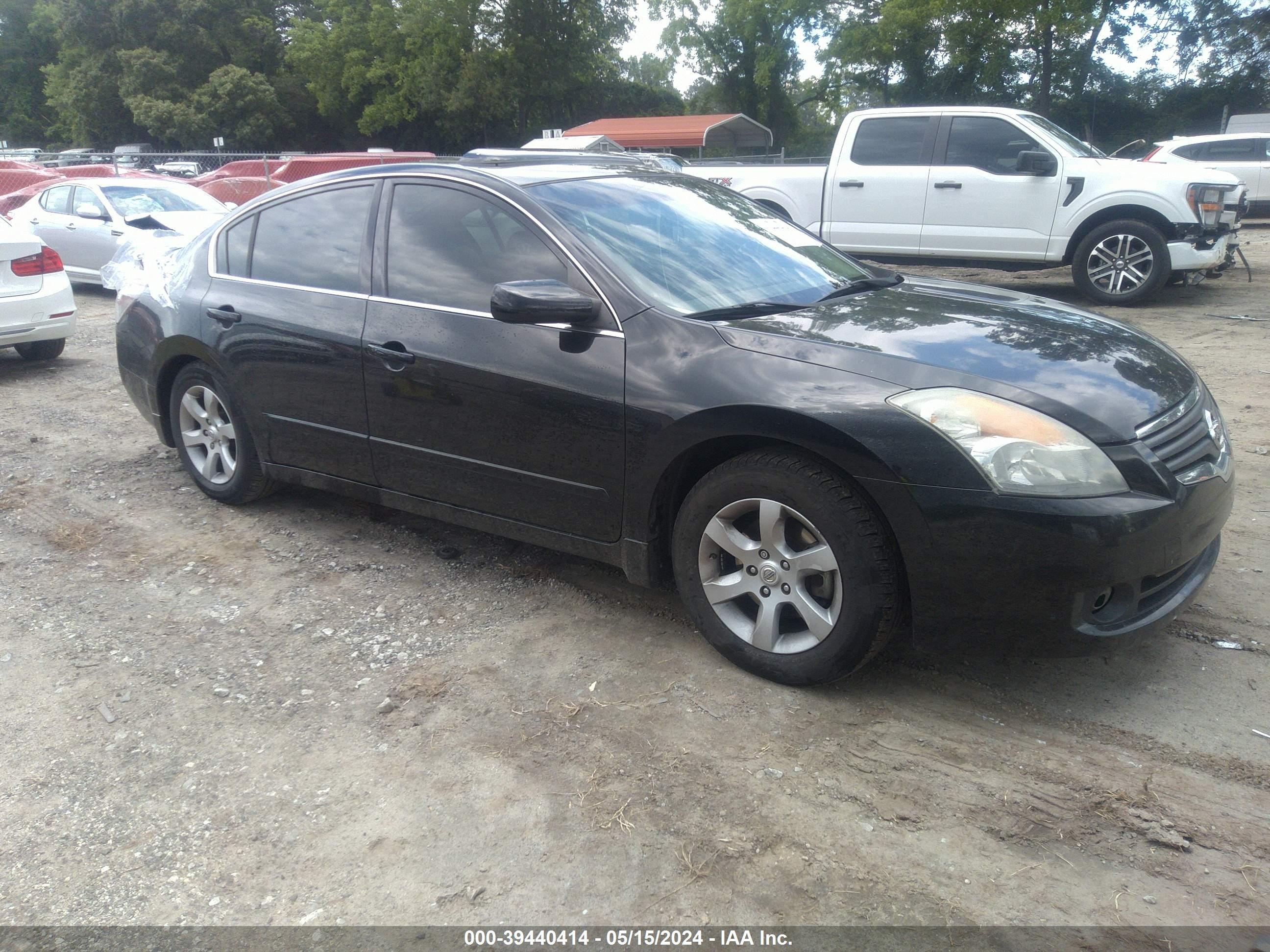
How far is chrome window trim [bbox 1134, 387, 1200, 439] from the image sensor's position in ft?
9.93

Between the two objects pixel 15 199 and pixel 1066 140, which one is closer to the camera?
pixel 1066 140

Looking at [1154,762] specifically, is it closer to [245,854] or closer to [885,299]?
[885,299]

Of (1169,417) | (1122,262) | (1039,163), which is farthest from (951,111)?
(1169,417)

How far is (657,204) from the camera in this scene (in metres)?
4.17

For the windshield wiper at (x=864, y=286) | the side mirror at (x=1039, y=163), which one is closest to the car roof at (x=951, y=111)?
the side mirror at (x=1039, y=163)

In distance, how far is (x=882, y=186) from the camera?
1112 cm

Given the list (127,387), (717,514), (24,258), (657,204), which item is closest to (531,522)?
(717,514)

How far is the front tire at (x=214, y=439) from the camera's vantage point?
16.1 ft

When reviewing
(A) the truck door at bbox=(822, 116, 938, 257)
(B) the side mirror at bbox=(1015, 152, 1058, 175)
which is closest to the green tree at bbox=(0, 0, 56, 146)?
(A) the truck door at bbox=(822, 116, 938, 257)

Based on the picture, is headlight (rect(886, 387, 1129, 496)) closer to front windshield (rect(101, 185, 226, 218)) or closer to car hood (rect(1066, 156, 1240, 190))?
car hood (rect(1066, 156, 1240, 190))

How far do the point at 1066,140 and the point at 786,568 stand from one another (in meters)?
9.46

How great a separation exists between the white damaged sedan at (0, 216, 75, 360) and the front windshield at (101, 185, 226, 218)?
4.44 m

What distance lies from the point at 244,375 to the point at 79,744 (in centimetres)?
199

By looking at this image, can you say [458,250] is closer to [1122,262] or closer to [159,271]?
[159,271]
